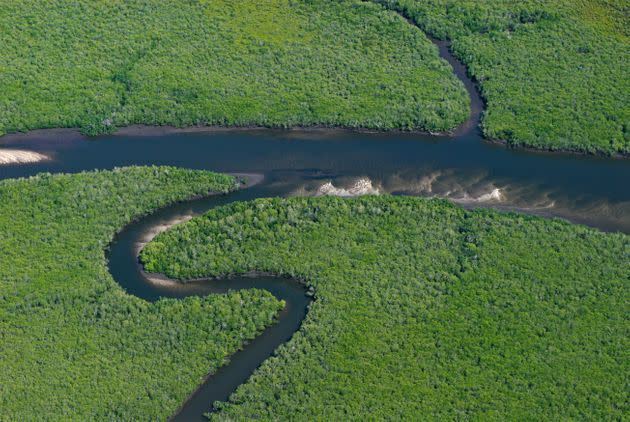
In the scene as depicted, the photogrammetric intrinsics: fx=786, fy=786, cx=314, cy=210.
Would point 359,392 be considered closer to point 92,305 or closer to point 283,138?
point 92,305

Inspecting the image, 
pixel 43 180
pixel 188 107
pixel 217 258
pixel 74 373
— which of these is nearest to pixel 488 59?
pixel 188 107

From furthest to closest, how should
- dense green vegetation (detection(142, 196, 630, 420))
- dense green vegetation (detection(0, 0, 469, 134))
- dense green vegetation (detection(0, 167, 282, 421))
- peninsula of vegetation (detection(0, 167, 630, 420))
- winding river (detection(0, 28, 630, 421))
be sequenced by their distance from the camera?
1. dense green vegetation (detection(0, 0, 469, 134))
2. winding river (detection(0, 28, 630, 421))
3. dense green vegetation (detection(0, 167, 282, 421))
4. peninsula of vegetation (detection(0, 167, 630, 420))
5. dense green vegetation (detection(142, 196, 630, 420))

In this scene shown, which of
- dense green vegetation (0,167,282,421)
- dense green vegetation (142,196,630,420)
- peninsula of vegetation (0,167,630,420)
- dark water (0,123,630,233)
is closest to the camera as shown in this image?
dense green vegetation (142,196,630,420)

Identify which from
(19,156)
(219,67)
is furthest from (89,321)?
(219,67)

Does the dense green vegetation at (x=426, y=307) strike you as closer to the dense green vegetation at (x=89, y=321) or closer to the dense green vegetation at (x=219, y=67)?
the dense green vegetation at (x=89, y=321)

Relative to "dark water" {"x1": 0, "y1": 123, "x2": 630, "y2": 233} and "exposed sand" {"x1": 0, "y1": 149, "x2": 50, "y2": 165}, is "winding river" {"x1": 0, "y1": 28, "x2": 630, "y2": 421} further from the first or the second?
"exposed sand" {"x1": 0, "y1": 149, "x2": 50, "y2": 165}

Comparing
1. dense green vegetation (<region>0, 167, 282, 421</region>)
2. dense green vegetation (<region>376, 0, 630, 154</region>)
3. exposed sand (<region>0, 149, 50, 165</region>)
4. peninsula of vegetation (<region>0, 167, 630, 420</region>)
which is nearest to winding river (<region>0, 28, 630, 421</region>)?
exposed sand (<region>0, 149, 50, 165</region>)
